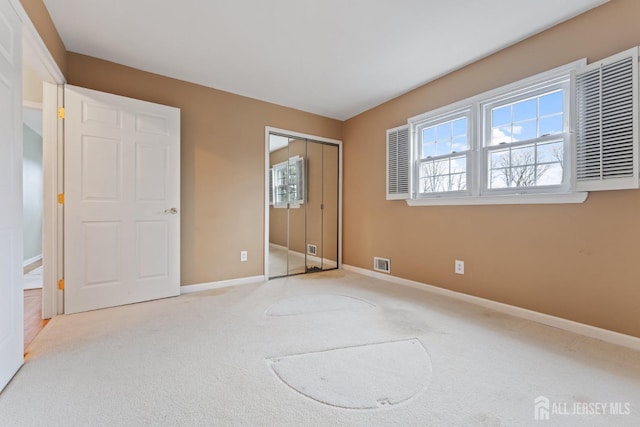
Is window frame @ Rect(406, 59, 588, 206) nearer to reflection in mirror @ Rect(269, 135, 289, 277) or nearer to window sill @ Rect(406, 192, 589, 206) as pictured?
window sill @ Rect(406, 192, 589, 206)

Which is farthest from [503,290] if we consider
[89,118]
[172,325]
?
[89,118]

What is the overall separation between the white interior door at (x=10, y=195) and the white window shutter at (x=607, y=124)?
372cm

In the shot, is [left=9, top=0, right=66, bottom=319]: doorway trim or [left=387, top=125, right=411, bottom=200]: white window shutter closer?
[left=9, top=0, right=66, bottom=319]: doorway trim

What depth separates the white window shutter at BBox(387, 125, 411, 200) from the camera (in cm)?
347

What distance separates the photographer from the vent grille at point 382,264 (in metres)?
3.77

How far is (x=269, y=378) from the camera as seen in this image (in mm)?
1551

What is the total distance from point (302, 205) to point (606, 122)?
3.33 meters

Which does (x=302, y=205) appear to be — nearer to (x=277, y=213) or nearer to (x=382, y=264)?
(x=277, y=213)

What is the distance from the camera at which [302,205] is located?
4.29m

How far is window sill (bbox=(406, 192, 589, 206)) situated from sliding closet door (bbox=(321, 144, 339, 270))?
59.1 inches

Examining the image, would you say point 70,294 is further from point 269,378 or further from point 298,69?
point 298,69

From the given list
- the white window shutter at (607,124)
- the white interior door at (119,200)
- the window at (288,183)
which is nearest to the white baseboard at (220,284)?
the white interior door at (119,200)

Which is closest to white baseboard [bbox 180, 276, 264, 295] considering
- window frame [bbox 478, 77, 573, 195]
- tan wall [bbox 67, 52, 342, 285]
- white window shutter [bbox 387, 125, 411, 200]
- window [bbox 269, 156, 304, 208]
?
tan wall [bbox 67, 52, 342, 285]

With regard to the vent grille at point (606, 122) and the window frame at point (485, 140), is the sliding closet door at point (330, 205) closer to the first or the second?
the window frame at point (485, 140)
